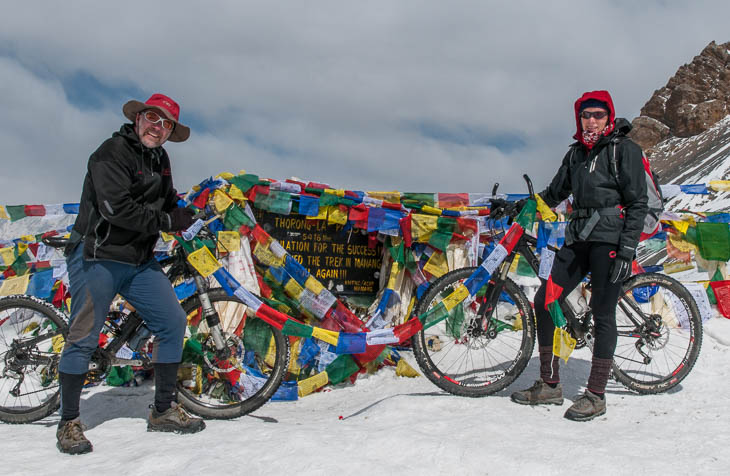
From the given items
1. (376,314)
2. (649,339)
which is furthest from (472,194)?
(649,339)

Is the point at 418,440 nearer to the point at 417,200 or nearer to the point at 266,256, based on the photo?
the point at 266,256

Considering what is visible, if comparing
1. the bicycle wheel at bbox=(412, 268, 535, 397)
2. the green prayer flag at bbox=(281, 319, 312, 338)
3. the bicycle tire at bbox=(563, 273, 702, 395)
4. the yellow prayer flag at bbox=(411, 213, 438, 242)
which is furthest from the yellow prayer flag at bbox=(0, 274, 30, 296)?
the bicycle tire at bbox=(563, 273, 702, 395)

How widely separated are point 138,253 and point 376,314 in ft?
9.64

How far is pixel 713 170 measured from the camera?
3610 inches

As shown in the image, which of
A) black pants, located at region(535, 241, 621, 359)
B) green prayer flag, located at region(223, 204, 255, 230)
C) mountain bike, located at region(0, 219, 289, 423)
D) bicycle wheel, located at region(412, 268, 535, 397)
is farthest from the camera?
green prayer flag, located at region(223, 204, 255, 230)

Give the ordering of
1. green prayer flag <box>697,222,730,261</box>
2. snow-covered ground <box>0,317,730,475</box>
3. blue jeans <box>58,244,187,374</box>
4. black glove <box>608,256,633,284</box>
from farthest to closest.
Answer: green prayer flag <box>697,222,730,261</box>, black glove <box>608,256,633,284</box>, blue jeans <box>58,244,187,374</box>, snow-covered ground <box>0,317,730,475</box>

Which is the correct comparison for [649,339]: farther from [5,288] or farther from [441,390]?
[5,288]

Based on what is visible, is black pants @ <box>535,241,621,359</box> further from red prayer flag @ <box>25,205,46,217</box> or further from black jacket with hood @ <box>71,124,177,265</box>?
red prayer flag @ <box>25,205,46,217</box>

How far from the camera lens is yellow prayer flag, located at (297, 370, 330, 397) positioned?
512 centimetres

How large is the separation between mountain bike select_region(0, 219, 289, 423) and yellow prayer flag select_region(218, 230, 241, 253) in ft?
2.77

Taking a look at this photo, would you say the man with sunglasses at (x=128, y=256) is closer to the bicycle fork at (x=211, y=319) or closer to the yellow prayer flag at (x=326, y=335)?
the bicycle fork at (x=211, y=319)

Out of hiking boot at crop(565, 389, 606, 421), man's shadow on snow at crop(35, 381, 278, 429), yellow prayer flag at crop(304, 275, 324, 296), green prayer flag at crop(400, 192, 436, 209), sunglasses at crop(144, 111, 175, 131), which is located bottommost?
man's shadow on snow at crop(35, 381, 278, 429)

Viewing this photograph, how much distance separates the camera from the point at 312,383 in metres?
5.17

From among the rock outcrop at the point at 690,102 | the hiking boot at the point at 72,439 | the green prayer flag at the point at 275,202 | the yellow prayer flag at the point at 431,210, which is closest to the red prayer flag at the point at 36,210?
the green prayer flag at the point at 275,202
